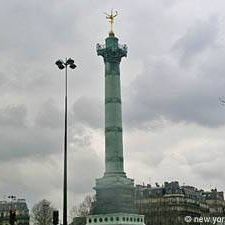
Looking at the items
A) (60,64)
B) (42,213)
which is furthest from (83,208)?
(60,64)

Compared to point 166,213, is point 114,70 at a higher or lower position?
higher

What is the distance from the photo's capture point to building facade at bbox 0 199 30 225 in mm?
137375

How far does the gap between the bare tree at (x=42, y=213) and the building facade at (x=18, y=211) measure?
20318 millimetres

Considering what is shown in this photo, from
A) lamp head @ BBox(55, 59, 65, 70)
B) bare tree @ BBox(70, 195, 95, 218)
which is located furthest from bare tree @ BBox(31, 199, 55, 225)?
lamp head @ BBox(55, 59, 65, 70)

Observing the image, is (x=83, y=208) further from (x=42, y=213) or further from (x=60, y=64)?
(x=60, y=64)

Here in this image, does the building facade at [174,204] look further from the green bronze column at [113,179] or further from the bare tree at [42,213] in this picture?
the green bronze column at [113,179]

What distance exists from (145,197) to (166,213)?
11427 mm

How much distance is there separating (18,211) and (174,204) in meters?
43.3

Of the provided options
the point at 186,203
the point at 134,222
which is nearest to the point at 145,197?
the point at 186,203

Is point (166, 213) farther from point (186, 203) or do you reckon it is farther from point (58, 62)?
point (58, 62)

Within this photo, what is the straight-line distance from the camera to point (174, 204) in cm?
12781

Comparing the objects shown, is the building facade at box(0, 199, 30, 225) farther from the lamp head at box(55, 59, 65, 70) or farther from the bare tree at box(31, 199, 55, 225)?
the lamp head at box(55, 59, 65, 70)

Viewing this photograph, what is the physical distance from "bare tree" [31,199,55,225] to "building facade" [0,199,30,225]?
20.3 m

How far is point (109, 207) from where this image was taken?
80.7 m
